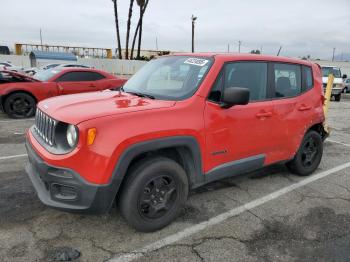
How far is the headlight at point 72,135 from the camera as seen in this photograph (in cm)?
279

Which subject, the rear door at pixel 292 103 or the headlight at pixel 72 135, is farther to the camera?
the rear door at pixel 292 103

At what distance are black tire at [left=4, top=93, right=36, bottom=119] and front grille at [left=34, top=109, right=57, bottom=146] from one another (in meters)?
6.30

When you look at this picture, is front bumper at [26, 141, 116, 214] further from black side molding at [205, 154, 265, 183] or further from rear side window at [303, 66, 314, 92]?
rear side window at [303, 66, 314, 92]

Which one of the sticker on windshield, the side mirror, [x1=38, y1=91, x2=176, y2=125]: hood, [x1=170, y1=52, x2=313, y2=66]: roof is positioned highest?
[x1=170, y1=52, x2=313, y2=66]: roof

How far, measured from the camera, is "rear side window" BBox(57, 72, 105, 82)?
997cm

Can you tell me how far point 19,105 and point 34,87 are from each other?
634 millimetres

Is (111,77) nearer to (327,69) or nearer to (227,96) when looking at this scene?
(227,96)

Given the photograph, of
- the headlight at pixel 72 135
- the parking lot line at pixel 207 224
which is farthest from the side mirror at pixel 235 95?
the headlight at pixel 72 135

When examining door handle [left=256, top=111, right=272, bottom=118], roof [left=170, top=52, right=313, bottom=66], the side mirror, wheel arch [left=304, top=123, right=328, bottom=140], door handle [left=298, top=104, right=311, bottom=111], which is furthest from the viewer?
wheel arch [left=304, top=123, right=328, bottom=140]

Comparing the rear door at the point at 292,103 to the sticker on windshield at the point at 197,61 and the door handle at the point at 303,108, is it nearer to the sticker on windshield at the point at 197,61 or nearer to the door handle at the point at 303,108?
the door handle at the point at 303,108

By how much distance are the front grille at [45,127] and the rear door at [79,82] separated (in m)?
6.55

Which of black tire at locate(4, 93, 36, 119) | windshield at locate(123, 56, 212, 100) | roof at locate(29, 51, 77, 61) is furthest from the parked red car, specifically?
roof at locate(29, 51, 77, 61)

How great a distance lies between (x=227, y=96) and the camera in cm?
339

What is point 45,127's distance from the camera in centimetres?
327
